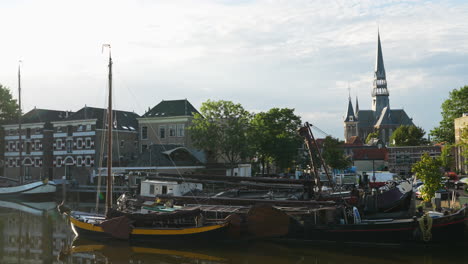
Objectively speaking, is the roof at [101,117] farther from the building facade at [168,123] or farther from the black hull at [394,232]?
the black hull at [394,232]

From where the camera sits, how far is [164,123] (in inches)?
2689

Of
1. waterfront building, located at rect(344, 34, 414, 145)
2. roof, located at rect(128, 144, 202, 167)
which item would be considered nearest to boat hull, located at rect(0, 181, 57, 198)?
roof, located at rect(128, 144, 202, 167)

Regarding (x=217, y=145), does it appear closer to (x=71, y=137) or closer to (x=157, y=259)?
(x=71, y=137)

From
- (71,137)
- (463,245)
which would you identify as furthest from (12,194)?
(463,245)

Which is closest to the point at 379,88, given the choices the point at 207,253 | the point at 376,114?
the point at 376,114

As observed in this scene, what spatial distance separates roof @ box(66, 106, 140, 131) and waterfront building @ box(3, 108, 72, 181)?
3.45m

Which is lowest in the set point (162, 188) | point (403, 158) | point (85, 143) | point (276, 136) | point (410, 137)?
point (162, 188)

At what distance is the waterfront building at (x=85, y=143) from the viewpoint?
2603 inches

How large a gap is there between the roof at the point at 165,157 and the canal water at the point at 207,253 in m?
26.3

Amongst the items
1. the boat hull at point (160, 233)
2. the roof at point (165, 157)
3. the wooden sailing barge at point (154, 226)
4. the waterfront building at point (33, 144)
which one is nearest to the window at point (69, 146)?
the waterfront building at point (33, 144)

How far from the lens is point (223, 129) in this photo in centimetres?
5600

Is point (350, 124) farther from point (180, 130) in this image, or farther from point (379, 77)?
point (180, 130)

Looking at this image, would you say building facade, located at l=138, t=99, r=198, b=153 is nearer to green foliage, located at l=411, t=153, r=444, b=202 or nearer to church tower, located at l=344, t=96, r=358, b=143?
green foliage, located at l=411, t=153, r=444, b=202

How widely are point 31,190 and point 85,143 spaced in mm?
13405
